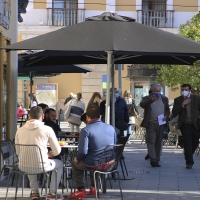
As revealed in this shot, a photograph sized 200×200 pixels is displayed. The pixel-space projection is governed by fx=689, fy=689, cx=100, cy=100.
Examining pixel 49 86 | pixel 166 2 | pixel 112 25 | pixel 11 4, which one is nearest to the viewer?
pixel 112 25

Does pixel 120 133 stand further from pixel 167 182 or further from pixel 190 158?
pixel 167 182

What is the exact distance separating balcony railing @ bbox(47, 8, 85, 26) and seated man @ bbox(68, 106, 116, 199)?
100 ft

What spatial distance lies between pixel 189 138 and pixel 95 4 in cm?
2710

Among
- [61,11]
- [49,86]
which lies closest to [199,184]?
[49,86]

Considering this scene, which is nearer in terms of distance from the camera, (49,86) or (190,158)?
→ (190,158)

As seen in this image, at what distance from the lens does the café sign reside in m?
12.2

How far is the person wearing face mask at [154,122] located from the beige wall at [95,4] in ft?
85.4

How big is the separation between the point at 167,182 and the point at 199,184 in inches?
23.3

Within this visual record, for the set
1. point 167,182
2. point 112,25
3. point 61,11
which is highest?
point 61,11

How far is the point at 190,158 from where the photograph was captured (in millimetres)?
14453

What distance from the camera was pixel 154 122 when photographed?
49.3 ft

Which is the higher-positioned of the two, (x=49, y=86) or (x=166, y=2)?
(x=166, y=2)

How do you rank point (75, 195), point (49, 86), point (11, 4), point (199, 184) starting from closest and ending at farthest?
point (75, 195) → point (199, 184) → point (11, 4) → point (49, 86)

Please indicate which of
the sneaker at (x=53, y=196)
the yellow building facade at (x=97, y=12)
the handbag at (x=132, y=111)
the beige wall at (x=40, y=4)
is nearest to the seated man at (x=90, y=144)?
the sneaker at (x=53, y=196)
